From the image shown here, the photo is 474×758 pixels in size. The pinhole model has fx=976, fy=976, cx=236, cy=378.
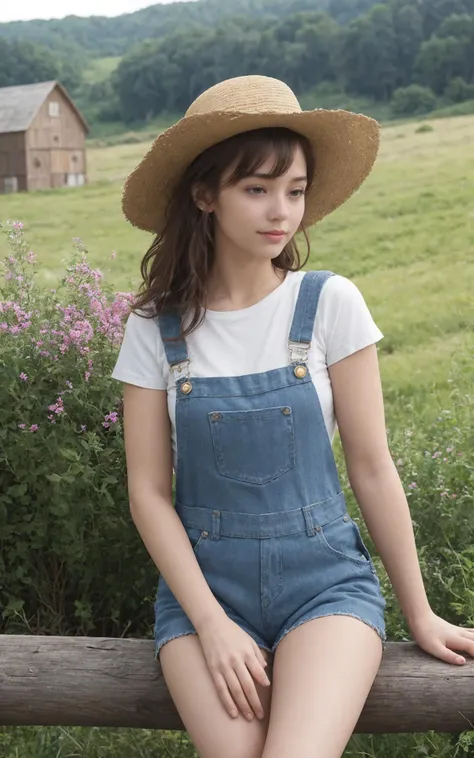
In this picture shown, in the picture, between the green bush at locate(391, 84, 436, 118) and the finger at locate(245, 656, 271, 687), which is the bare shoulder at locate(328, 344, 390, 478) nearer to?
→ the finger at locate(245, 656, 271, 687)

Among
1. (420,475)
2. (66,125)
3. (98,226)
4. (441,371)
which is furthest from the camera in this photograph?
(66,125)

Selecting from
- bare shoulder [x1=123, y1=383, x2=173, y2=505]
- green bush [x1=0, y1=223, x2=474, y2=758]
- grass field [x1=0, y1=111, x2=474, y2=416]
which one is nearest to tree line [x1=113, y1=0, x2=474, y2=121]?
grass field [x1=0, y1=111, x2=474, y2=416]

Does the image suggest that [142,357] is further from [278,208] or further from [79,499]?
[79,499]

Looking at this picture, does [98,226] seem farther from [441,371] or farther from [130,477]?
[130,477]

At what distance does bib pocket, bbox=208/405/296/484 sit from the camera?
85.5 inches

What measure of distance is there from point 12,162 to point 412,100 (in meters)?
5.91

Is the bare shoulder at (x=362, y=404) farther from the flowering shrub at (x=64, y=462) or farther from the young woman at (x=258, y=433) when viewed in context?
the flowering shrub at (x=64, y=462)

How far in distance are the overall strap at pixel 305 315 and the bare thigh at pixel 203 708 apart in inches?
26.7

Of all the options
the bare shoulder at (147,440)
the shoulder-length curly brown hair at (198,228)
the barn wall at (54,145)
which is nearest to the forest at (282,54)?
the barn wall at (54,145)

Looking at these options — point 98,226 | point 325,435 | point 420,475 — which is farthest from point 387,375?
point 98,226

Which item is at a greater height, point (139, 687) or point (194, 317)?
point (194, 317)

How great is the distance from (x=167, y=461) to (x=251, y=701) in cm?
61

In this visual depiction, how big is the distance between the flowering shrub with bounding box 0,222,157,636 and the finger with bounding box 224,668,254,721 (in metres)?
1.12

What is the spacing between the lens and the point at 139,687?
222 cm
